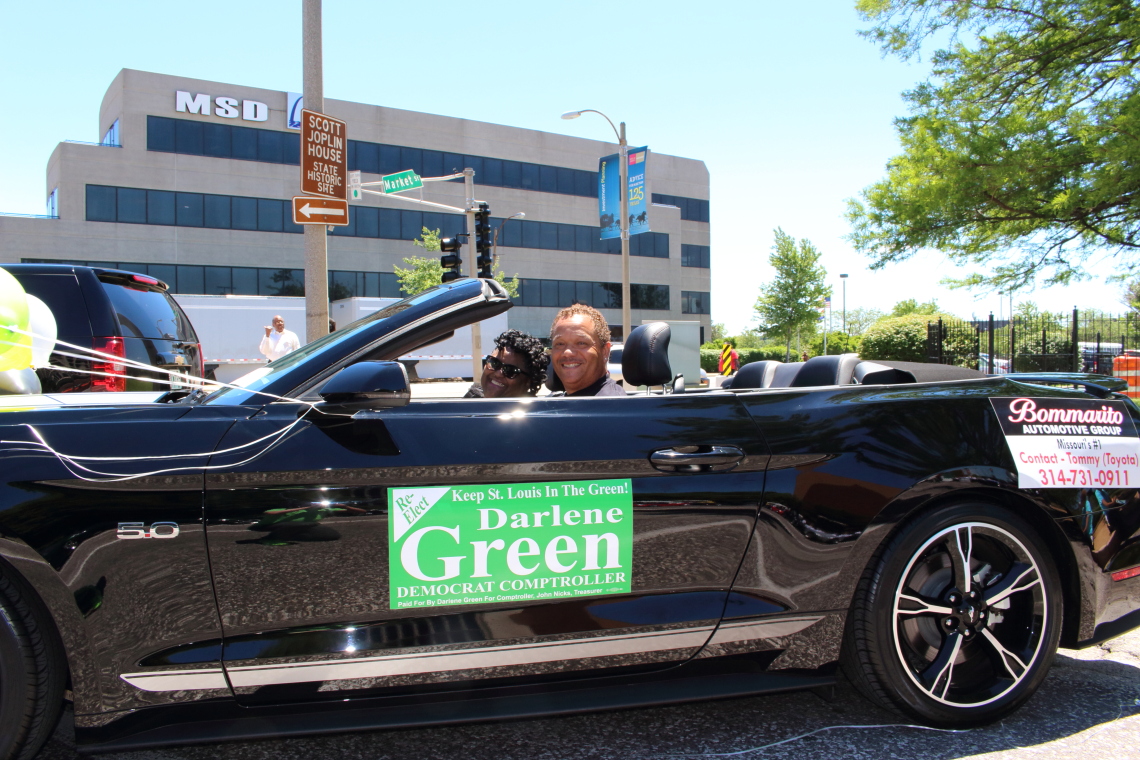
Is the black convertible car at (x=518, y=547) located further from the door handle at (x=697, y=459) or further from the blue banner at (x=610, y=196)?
the blue banner at (x=610, y=196)

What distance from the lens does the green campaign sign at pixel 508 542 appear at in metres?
2.03

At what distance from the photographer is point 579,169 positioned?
145 feet

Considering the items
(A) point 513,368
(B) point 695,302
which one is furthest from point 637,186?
(B) point 695,302

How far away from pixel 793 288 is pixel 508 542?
4159 cm

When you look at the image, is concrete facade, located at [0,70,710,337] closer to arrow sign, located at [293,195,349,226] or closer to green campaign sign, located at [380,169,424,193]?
green campaign sign, located at [380,169,424,193]

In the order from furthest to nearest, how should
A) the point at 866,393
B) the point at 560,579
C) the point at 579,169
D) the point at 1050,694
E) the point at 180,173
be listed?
the point at 579,169
the point at 180,173
the point at 1050,694
the point at 866,393
the point at 560,579

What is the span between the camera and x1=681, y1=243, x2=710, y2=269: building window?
50.6 meters

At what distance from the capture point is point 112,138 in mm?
32812

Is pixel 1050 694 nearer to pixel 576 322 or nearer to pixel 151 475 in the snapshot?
pixel 576 322

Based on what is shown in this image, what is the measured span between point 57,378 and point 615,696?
13.8 feet

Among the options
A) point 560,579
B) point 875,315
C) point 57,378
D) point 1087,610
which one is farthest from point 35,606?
point 875,315

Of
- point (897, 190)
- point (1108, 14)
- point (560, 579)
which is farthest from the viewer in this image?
point (897, 190)

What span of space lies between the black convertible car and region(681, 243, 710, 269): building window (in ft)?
161

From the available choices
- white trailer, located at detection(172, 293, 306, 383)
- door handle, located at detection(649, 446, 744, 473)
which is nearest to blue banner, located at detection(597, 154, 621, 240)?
white trailer, located at detection(172, 293, 306, 383)
